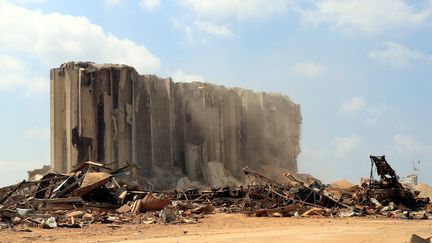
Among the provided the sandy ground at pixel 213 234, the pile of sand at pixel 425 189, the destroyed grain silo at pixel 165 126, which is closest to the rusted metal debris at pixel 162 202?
the sandy ground at pixel 213 234

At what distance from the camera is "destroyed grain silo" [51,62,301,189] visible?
140ft

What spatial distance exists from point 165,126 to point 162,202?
27.5 m

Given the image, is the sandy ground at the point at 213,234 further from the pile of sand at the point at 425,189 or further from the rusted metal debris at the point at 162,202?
the pile of sand at the point at 425,189

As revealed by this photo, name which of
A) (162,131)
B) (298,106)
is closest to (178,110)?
(162,131)

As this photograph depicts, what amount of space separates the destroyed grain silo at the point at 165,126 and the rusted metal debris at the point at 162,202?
664 inches

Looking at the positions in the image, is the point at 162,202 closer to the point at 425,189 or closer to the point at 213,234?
the point at 213,234

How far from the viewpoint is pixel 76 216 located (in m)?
18.3

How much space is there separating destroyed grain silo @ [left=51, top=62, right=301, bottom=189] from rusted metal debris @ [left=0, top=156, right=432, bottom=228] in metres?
16.9

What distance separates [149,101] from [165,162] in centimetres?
523

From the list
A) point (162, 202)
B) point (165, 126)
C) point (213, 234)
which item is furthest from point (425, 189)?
point (213, 234)

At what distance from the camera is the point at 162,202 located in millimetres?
21719

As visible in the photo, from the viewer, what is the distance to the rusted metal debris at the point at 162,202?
59.6ft

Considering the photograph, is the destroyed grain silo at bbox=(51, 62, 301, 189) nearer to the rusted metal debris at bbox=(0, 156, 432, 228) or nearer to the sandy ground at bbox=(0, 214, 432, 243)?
the rusted metal debris at bbox=(0, 156, 432, 228)

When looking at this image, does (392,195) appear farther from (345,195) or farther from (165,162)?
(165,162)
